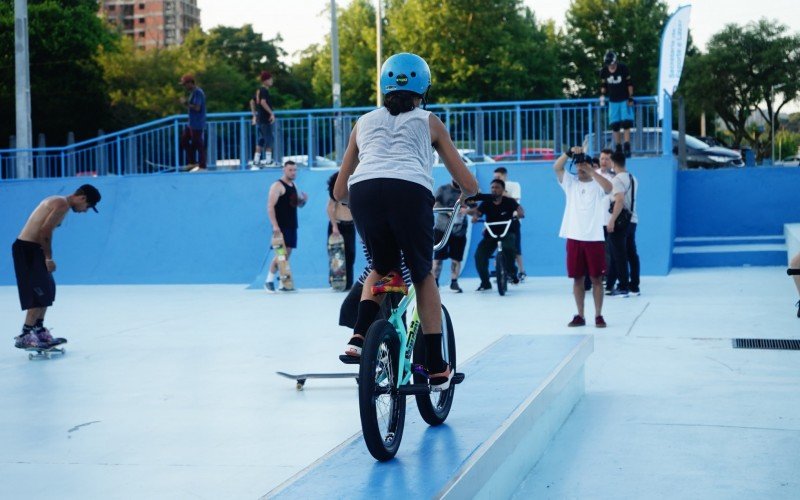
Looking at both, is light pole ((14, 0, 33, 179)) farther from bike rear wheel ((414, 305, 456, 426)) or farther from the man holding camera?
bike rear wheel ((414, 305, 456, 426))

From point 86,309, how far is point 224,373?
6686mm

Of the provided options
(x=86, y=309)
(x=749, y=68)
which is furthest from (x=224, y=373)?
(x=749, y=68)

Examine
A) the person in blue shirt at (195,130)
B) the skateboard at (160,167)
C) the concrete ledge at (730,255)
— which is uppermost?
the person in blue shirt at (195,130)

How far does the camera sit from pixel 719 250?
1916 centimetres

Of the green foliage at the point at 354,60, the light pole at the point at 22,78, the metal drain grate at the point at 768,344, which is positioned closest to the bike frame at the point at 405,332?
the metal drain grate at the point at 768,344

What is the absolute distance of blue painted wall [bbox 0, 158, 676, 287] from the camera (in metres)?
18.5

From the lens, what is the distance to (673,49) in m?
18.0

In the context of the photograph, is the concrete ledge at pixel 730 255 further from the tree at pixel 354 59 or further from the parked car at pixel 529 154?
the tree at pixel 354 59

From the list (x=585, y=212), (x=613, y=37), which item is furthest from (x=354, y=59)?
(x=585, y=212)

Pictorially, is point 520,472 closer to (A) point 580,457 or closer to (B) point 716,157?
(A) point 580,457

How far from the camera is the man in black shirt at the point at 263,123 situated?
20109mm

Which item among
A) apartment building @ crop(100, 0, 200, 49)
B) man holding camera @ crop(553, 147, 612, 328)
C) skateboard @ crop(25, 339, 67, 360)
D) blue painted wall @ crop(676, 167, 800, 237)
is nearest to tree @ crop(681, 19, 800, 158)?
blue painted wall @ crop(676, 167, 800, 237)

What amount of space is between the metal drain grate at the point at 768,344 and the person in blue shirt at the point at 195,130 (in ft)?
42.8

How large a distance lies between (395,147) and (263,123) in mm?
16207
